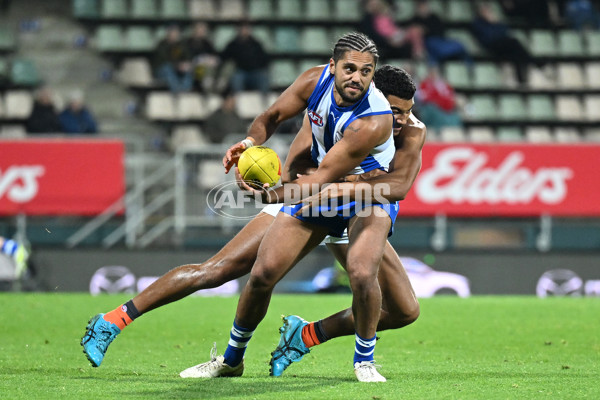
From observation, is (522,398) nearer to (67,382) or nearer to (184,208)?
(67,382)

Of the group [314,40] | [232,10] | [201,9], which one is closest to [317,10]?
[314,40]

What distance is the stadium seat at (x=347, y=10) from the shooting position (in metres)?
18.5

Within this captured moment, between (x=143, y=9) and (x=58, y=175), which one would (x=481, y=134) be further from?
(x=58, y=175)

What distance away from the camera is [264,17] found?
60.2 feet

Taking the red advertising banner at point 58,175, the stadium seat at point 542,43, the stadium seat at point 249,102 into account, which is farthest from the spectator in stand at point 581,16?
the red advertising banner at point 58,175

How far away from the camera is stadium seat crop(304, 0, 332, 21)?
730 inches

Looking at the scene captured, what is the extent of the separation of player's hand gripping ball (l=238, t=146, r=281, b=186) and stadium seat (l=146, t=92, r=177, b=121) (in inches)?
429

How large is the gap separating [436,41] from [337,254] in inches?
479

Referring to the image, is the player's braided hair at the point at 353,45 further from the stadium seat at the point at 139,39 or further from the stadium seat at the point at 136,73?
the stadium seat at the point at 139,39

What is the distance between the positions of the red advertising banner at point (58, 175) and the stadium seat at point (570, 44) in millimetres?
9709

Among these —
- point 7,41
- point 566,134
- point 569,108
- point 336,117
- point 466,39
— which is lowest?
point 566,134

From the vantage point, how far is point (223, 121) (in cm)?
1512

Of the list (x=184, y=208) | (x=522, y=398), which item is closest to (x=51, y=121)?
(x=184, y=208)

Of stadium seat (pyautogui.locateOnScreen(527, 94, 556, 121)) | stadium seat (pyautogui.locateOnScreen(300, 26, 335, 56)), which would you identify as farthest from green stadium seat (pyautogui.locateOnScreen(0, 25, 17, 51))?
stadium seat (pyautogui.locateOnScreen(527, 94, 556, 121))
